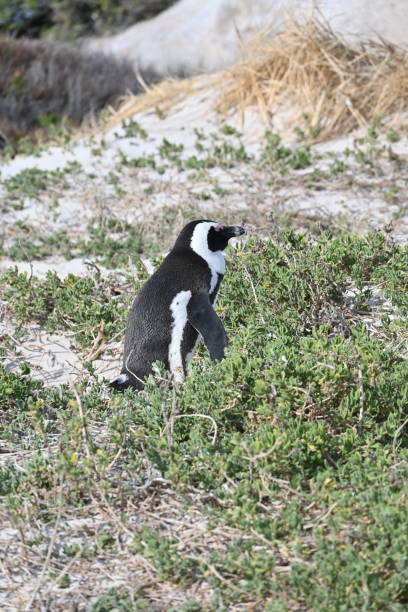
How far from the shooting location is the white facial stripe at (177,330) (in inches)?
167

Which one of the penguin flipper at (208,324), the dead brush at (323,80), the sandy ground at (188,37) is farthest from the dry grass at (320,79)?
the sandy ground at (188,37)

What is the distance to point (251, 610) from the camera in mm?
2666

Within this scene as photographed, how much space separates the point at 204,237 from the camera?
15.0ft

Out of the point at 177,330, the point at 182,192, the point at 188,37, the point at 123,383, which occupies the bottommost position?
the point at 188,37

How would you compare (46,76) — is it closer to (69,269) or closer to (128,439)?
(69,269)

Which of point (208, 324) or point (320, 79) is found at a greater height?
point (208, 324)

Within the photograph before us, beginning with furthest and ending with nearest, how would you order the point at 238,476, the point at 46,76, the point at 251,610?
the point at 46,76 → the point at 238,476 → the point at 251,610

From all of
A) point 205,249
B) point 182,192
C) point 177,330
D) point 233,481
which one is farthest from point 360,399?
point 182,192

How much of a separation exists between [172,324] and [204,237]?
555 mm

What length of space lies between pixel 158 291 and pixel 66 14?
43.6 feet

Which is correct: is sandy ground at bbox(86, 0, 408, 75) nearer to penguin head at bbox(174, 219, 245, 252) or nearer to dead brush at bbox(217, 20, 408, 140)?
dead brush at bbox(217, 20, 408, 140)

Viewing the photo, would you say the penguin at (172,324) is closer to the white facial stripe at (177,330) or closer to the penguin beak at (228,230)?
the white facial stripe at (177,330)

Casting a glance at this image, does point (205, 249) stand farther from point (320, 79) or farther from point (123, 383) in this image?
point (320, 79)

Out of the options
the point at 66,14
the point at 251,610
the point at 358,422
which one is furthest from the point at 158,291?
the point at 66,14
